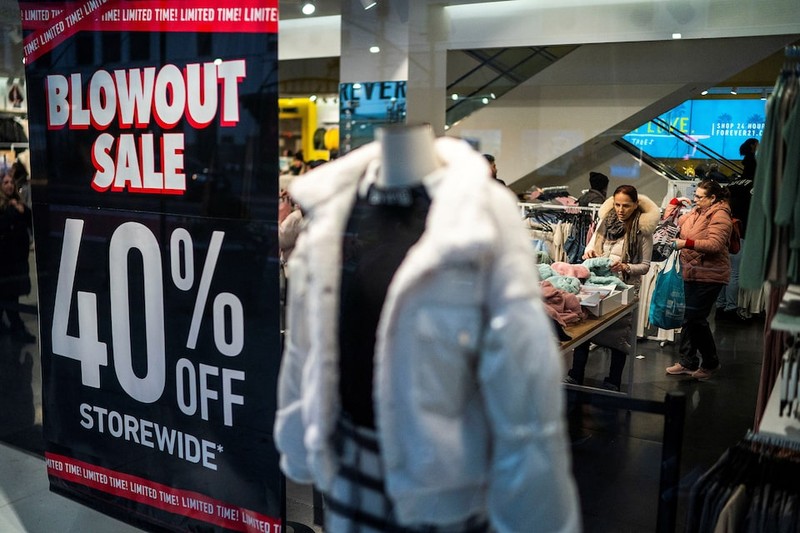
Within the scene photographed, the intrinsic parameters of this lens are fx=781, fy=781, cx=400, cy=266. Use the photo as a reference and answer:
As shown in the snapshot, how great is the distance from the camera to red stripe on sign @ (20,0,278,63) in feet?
9.07

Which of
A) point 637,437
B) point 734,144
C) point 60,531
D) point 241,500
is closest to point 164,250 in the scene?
point 241,500

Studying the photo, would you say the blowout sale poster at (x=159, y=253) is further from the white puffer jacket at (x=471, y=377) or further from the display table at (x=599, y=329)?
the display table at (x=599, y=329)

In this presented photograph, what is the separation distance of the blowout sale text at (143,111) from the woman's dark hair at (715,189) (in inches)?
90.3

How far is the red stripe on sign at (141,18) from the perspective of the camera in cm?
276

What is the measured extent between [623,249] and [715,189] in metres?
0.67

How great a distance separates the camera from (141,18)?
9.98 feet

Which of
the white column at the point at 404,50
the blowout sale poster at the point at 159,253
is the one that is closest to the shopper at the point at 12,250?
the blowout sale poster at the point at 159,253

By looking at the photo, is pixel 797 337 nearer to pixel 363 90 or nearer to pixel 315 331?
pixel 315 331

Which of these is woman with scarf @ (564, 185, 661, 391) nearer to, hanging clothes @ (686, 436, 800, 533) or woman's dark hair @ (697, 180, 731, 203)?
woman's dark hair @ (697, 180, 731, 203)

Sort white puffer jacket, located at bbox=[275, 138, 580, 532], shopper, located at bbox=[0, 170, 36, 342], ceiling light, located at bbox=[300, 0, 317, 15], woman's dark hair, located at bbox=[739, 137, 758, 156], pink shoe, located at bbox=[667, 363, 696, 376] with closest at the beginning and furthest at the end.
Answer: white puffer jacket, located at bbox=[275, 138, 580, 532] → ceiling light, located at bbox=[300, 0, 317, 15] → woman's dark hair, located at bbox=[739, 137, 758, 156] → pink shoe, located at bbox=[667, 363, 696, 376] → shopper, located at bbox=[0, 170, 36, 342]

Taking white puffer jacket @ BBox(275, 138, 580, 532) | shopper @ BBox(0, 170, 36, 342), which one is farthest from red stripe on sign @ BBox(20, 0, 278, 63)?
shopper @ BBox(0, 170, 36, 342)

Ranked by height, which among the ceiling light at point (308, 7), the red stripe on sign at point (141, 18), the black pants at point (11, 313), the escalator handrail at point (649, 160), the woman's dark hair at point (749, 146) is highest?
the ceiling light at point (308, 7)

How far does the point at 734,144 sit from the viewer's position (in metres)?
3.62

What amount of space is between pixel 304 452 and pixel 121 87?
190cm
